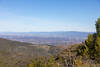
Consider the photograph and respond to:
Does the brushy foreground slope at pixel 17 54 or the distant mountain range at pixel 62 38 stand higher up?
the distant mountain range at pixel 62 38

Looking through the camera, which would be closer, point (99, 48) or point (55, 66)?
point (55, 66)

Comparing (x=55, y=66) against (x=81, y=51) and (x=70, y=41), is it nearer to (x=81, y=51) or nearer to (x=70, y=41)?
(x=70, y=41)

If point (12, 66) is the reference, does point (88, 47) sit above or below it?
above

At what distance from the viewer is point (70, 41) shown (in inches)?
594

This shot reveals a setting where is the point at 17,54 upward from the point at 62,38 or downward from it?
downward

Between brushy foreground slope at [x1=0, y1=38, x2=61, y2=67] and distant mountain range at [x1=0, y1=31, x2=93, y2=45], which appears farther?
brushy foreground slope at [x1=0, y1=38, x2=61, y2=67]

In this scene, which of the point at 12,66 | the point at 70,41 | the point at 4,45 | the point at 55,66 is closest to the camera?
the point at 55,66

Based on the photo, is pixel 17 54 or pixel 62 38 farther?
pixel 17 54

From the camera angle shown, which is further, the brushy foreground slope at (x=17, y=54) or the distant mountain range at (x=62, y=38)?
the brushy foreground slope at (x=17, y=54)

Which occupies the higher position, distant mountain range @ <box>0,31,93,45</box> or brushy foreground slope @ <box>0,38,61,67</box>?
distant mountain range @ <box>0,31,93,45</box>

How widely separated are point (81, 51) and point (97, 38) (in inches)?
87.7

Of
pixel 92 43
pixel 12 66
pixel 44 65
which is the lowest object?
pixel 12 66

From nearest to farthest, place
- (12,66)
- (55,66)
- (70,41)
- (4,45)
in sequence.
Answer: (55,66), (70,41), (12,66), (4,45)

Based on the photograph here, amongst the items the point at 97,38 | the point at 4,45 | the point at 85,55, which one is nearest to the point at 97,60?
the point at 85,55
